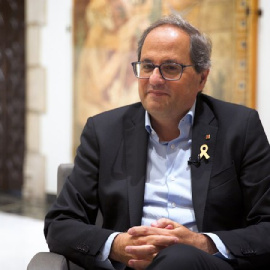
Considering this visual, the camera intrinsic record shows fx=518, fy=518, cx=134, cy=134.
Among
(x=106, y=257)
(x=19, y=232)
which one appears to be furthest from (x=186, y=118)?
(x=19, y=232)

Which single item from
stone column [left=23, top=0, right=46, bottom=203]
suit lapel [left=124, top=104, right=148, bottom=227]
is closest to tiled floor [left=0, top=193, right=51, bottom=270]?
stone column [left=23, top=0, right=46, bottom=203]

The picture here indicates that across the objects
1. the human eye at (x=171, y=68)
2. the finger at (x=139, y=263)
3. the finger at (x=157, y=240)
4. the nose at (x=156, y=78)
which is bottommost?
the finger at (x=139, y=263)

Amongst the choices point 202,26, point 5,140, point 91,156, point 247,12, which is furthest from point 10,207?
→ point 91,156

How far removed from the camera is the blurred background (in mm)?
4176

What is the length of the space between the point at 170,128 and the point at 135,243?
530 mm

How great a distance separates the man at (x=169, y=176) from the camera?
1.94 m

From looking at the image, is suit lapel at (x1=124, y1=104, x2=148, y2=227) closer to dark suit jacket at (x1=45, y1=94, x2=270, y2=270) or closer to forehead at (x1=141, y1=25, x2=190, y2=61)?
dark suit jacket at (x1=45, y1=94, x2=270, y2=270)

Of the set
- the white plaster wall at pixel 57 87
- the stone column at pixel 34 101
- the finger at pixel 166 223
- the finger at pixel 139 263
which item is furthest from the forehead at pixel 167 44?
the stone column at pixel 34 101

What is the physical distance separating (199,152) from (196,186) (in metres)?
0.14

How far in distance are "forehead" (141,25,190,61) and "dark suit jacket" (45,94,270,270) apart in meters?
0.28

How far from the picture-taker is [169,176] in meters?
2.14

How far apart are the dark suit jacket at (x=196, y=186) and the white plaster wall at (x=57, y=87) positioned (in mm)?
3428

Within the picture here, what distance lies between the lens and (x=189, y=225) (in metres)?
2.10

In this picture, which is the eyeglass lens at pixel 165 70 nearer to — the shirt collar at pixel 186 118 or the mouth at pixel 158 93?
the mouth at pixel 158 93
